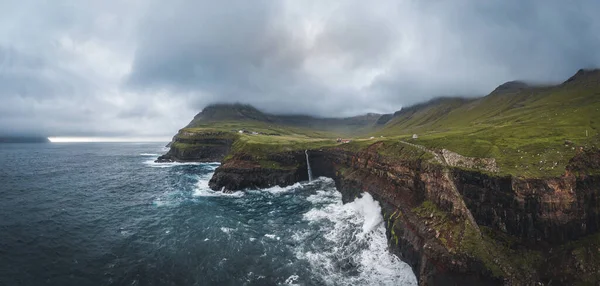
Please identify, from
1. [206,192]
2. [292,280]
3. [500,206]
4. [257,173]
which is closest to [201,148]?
[257,173]

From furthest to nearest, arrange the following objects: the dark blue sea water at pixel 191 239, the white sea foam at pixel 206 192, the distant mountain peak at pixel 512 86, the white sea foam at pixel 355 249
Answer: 1. the distant mountain peak at pixel 512 86
2. the white sea foam at pixel 206 192
3. the white sea foam at pixel 355 249
4. the dark blue sea water at pixel 191 239

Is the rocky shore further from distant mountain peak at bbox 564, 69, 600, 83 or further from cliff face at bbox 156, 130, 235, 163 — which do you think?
distant mountain peak at bbox 564, 69, 600, 83

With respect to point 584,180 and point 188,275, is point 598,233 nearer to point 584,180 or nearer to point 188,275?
point 584,180

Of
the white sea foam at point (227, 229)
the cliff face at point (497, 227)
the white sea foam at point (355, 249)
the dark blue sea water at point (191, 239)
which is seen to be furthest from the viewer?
the white sea foam at point (227, 229)

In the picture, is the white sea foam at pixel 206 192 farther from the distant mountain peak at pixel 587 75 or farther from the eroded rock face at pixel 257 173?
the distant mountain peak at pixel 587 75

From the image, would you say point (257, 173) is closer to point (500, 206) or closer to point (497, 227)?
point (497, 227)

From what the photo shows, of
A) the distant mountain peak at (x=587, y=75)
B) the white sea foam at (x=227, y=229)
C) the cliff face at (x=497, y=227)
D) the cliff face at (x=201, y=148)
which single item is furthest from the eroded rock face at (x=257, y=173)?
the distant mountain peak at (x=587, y=75)

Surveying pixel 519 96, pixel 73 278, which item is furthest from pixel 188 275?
pixel 519 96
